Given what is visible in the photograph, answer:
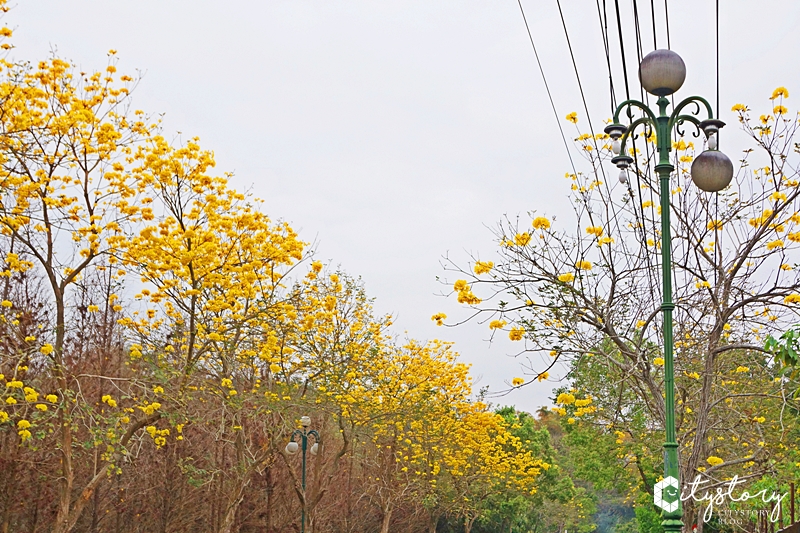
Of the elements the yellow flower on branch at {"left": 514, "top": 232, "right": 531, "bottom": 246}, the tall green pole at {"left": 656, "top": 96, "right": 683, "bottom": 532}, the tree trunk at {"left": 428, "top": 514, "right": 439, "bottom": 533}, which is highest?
the yellow flower on branch at {"left": 514, "top": 232, "right": 531, "bottom": 246}

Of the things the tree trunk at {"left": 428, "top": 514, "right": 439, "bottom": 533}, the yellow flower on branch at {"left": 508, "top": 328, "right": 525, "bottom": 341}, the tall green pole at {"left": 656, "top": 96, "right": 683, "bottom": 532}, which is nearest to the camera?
the tall green pole at {"left": 656, "top": 96, "right": 683, "bottom": 532}

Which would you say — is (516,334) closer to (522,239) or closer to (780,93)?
(522,239)

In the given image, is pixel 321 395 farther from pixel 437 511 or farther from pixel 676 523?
pixel 437 511

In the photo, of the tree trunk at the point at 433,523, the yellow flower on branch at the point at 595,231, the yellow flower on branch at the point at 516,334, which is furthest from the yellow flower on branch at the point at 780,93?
the tree trunk at the point at 433,523

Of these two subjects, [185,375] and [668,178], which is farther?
[185,375]

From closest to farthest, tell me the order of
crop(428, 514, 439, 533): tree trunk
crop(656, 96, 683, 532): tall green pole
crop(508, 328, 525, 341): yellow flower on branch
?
crop(656, 96, 683, 532): tall green pole
crop(508, 328, 525, 341): yellow flower on branch
crop(428, 514, 439, 533): tree trunk

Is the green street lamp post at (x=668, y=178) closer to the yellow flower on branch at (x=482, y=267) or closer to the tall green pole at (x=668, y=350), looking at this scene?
the tall green pole at (x=668, y=350)

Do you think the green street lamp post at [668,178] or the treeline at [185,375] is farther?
the treeline at [185,375]

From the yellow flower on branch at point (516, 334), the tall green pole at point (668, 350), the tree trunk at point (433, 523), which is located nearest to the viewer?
the tall green pole at point (668, 350)

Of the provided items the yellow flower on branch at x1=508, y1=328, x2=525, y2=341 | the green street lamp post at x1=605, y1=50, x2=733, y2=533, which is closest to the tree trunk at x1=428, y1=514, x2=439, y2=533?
the yellow flower on branch at x1=508, y1=328, x2=525, y2=341

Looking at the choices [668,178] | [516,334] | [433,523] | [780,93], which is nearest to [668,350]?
[668,178]

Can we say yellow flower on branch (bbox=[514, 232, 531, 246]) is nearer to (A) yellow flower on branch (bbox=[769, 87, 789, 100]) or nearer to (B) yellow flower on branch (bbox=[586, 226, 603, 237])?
(B) yellow flower on branch (bbox=[586, 226, 603, 237])

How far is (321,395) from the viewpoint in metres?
16.8

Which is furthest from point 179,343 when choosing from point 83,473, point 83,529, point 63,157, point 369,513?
point 369,513
